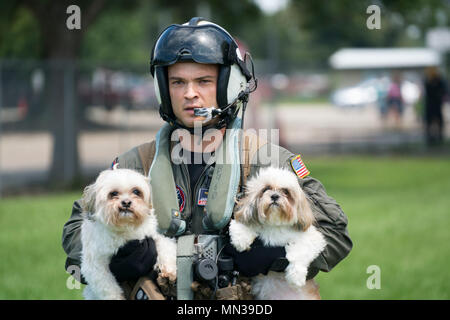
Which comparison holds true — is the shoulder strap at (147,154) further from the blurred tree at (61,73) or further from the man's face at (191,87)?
the blurred tree at (61,73)

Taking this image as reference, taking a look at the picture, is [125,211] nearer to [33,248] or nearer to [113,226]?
[113,226]

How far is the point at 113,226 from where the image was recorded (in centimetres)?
351

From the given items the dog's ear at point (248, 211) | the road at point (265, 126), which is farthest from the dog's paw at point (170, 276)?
the road at point (265, 126)

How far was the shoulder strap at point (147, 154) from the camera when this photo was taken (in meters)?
3.81

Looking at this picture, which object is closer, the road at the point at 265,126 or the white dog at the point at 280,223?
the white dog at the point at 280,223

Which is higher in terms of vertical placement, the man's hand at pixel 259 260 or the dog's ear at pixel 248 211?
the dog's ear at pixel 248 211

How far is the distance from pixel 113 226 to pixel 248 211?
755 mm

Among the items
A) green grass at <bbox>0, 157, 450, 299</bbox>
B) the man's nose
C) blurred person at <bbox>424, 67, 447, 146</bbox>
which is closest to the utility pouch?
the man's nose

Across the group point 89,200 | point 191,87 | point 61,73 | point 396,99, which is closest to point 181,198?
point 89,200

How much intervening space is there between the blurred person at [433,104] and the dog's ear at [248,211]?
20.5 metres

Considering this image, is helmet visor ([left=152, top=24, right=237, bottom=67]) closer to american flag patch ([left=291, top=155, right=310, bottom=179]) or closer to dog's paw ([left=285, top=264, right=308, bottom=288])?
american flag patch ([left=291, top=155, right=310, bottom=179])

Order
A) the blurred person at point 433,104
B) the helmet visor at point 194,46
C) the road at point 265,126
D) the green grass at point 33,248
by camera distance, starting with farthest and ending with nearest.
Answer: the blurred person at point 433,104
the road at point 265,126
the green grass at point 33,248
the helmet visor at point 194,46

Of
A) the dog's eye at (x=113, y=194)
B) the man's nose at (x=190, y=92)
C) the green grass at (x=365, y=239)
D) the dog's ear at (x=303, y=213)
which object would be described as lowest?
the green grass at (x=365, y=239)

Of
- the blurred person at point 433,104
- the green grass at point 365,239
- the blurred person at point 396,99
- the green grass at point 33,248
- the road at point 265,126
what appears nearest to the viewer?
the green grass at point 33,248
